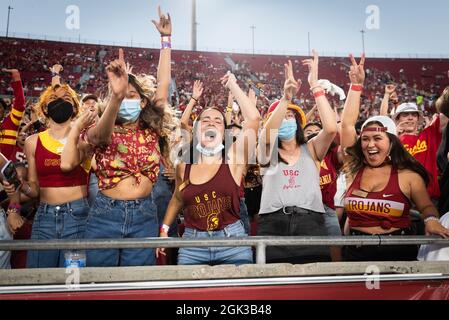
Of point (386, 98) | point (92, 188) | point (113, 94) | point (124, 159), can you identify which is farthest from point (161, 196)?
point (386, 98)

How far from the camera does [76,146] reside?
2.52 metres

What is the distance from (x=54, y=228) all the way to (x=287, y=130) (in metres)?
1.77

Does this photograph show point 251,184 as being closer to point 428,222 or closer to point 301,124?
point 301,124

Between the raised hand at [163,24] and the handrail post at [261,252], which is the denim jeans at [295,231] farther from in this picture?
the raised hand at [163,24]

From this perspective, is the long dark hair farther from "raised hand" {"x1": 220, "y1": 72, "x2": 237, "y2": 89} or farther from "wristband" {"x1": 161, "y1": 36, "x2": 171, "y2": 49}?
"wristband" {"x1": 161, "y1": 36, "x2": 171, "y2": 49}

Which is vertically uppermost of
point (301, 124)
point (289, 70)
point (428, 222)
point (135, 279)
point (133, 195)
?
point (289, 70)

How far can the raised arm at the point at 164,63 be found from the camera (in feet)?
9.18

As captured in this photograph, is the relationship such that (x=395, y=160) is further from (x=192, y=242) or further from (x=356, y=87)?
(x=192, y=242)

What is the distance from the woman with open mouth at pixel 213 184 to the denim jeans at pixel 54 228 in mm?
588

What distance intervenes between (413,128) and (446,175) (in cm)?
148

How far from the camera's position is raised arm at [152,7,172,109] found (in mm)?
2797

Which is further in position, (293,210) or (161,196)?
(161,196)

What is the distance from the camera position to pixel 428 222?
91.4 inches
